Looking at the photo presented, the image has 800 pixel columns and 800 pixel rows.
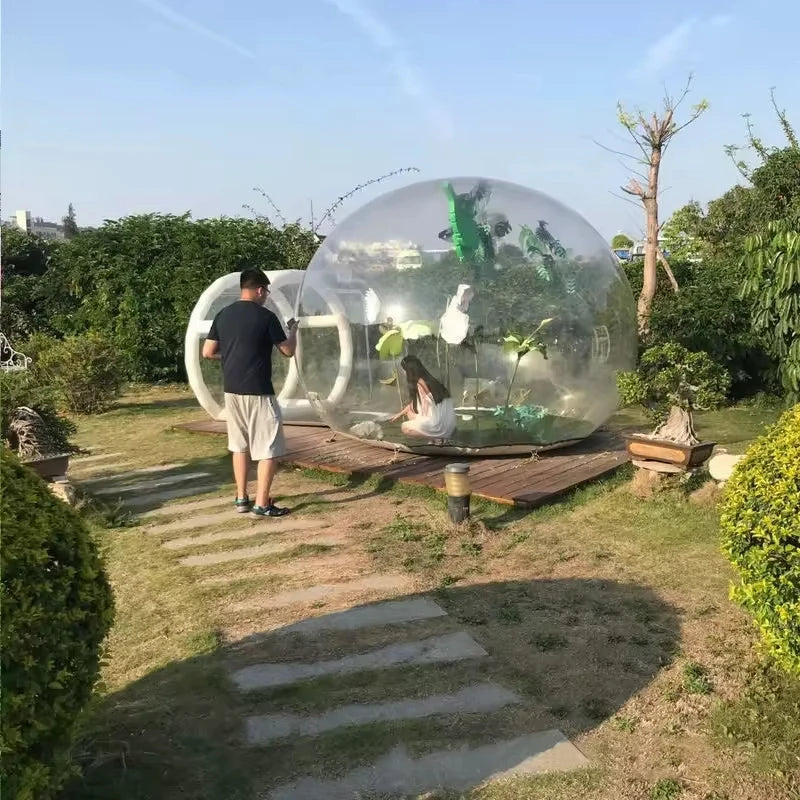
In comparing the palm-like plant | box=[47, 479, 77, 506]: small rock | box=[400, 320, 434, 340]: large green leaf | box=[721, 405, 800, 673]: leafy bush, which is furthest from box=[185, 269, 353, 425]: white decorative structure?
box=[721, 405, 800, 673]: leafy bush

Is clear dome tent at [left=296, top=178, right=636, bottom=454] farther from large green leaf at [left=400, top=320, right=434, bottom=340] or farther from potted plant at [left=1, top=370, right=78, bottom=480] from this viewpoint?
potted plant at [left=1, top=370, right=78, bottom=480]

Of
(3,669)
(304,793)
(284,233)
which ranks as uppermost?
(284,233)

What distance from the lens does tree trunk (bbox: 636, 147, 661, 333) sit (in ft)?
43.9

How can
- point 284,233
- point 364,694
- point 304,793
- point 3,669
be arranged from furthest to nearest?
1. point 284,233
2. point 364,694
3. point 304,793
4. point 3,669

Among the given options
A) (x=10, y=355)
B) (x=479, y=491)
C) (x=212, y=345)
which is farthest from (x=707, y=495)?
(x=10, y=355)

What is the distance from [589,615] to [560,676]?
0.71 meters

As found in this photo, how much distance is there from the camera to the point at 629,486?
20.7 feet

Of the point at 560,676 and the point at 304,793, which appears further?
the point at 560,676

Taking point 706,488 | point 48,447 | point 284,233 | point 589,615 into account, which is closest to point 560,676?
point 589,615

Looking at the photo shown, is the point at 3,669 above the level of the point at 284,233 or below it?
below

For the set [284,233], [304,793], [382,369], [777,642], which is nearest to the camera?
[304,793]

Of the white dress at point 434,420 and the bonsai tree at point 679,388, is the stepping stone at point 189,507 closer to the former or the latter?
the white dress at point 434,420

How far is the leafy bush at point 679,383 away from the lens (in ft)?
19.9

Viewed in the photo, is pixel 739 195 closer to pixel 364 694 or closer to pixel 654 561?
pixel 654 561
